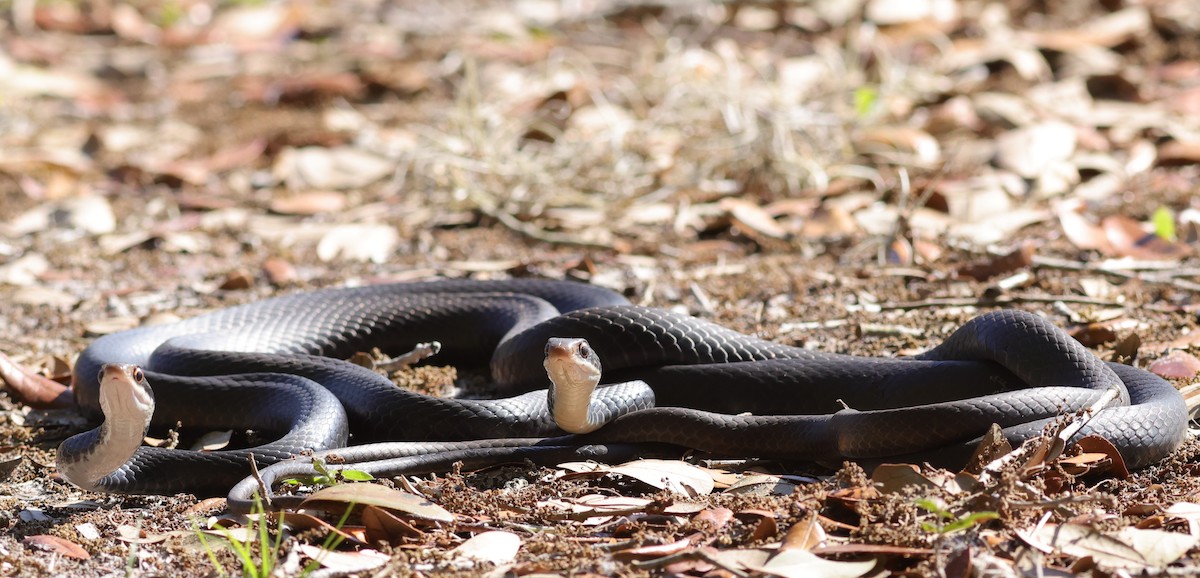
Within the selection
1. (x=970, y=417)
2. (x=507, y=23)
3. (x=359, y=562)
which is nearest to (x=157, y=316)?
(x=359, y=562)

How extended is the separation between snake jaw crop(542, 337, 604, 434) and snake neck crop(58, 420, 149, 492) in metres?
1.03

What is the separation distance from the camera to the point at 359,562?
2922 mm

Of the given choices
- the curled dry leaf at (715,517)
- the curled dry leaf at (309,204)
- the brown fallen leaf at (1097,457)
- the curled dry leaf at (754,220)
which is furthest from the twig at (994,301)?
the curled dry leaf at (309,204)

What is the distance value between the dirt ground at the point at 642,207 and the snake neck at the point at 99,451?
11 centimetres

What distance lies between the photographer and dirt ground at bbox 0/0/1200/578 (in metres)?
2.97

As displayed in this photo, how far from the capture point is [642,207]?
6742 millimetres

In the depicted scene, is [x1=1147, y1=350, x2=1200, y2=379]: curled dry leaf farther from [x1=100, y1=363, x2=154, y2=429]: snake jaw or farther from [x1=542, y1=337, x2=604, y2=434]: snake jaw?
[x1=100, y1=363, x2=154, y2=429]: snake jaw

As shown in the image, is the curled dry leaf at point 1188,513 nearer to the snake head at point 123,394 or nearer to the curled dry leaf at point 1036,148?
the snake head at point 123,394

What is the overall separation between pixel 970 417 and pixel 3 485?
8.46 feet

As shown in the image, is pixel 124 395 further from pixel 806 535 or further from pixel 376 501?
pixel 806 535

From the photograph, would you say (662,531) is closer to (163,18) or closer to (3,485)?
(3,485)

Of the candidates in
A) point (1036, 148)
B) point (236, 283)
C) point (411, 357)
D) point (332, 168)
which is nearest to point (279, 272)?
point (236, 283)

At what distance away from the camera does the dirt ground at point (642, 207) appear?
297cm

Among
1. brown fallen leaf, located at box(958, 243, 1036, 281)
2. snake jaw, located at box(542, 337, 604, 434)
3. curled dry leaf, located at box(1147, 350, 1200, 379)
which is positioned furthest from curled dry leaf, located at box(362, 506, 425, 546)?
brown fallen leaf, located at box(958, 243, 1036, 281)
